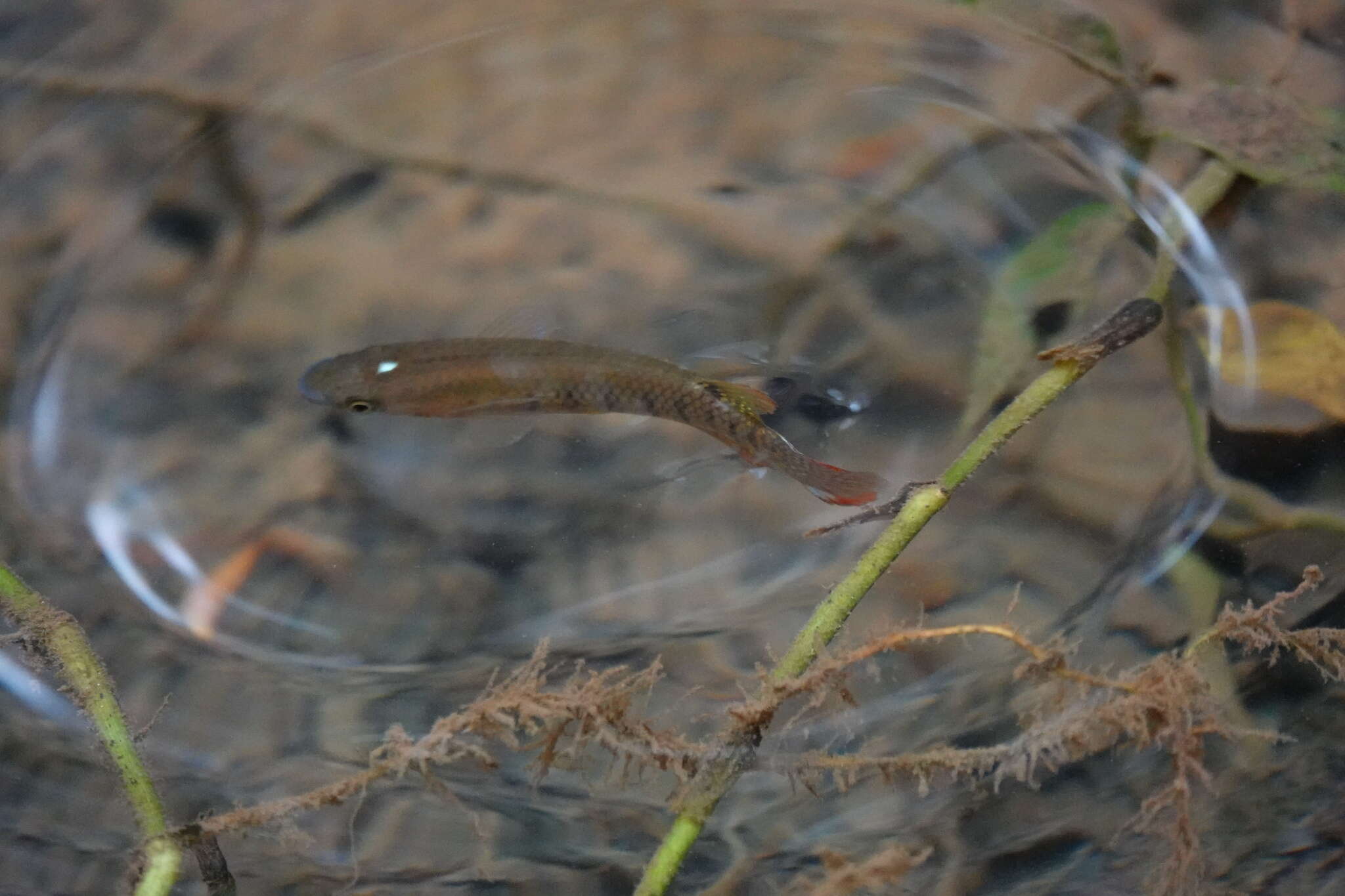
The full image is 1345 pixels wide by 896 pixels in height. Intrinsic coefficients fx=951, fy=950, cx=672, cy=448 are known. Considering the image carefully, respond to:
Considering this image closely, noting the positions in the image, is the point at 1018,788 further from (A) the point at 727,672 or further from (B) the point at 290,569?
(B) the point at 290,569

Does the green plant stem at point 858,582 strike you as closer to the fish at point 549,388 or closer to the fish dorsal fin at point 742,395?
the fish at point 549,388

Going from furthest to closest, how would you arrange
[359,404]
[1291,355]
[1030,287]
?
[1030,287] → [1291,355] → [359,404]

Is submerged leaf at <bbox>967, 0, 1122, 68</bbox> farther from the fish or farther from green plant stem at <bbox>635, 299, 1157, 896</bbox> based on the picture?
green plant stem at <bbox>635, 299, 1157, 896</bbox>

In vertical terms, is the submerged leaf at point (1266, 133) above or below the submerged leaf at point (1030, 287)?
above

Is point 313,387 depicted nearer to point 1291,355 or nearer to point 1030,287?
point 1030,287

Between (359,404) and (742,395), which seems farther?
(359,404)

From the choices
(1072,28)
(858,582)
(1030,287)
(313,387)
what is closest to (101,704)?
(313,387)

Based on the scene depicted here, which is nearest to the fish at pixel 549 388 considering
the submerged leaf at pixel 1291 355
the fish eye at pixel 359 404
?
the fish eye at pixel 359 404

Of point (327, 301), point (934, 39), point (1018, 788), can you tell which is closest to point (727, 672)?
point (1018, 788)
